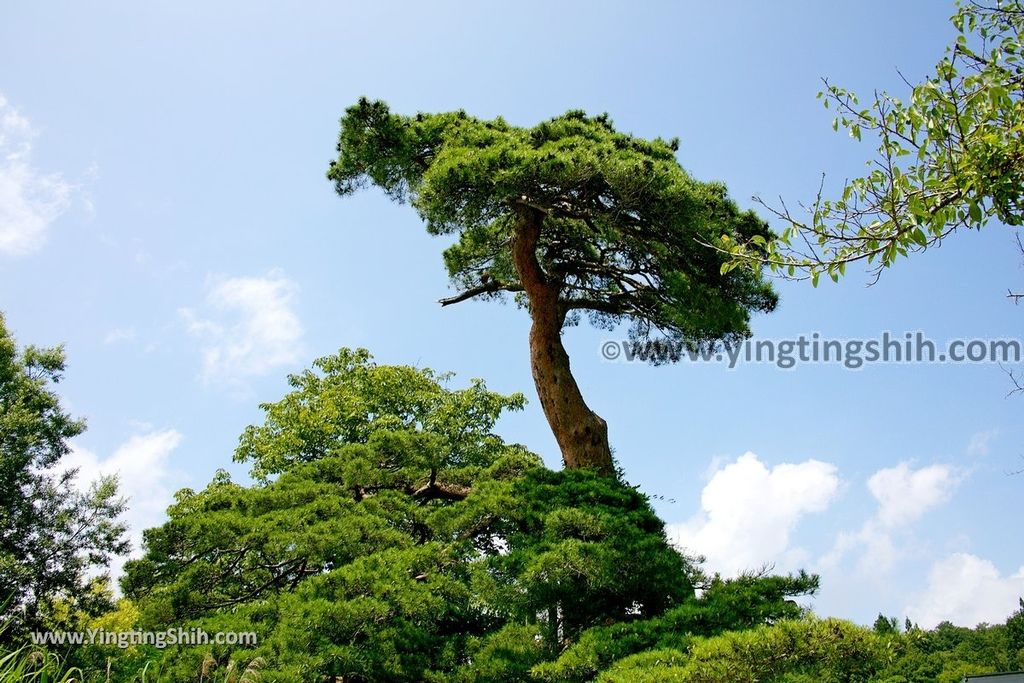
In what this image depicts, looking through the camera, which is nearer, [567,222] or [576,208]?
[576,208]

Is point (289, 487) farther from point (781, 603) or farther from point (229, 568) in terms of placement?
point (781, 603)

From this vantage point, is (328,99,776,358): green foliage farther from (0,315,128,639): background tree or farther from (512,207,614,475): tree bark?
(0,315,128,639): background tree

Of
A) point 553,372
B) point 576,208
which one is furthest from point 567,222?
point 553,372

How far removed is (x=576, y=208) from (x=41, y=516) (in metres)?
8.69

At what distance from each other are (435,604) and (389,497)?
1830 millimetres

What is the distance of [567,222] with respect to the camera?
901 centimetres

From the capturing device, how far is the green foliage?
714cm

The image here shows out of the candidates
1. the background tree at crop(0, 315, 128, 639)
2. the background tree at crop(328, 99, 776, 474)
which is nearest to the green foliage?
the background tree at crop(328, 99, 776, 474)

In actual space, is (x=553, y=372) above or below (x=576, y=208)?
below

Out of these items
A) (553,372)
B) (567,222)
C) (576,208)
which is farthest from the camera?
(567,222)

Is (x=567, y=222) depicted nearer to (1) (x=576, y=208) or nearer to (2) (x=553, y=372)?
(1) (x=576, y=208)

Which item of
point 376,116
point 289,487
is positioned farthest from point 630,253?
point 289,487

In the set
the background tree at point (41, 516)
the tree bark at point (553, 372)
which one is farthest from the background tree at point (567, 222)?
the background tree at point (41, 516)

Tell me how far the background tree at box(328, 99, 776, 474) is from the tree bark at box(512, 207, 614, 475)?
0.05ft
